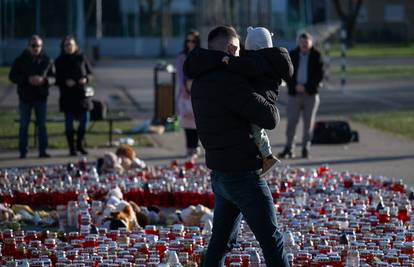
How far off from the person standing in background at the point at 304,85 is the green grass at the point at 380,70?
26.6 m

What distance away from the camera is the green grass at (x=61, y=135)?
71.2ft

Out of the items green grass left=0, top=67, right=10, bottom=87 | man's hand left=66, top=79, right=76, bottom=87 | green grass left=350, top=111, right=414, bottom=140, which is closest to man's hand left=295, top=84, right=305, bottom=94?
man's hand left=66, top=79, right=76, bottom=87

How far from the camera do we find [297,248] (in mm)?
10758

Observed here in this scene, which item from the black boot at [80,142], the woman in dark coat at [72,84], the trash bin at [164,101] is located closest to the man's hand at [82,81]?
the woman in dark coat at [72,84]

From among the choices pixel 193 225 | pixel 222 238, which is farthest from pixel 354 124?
pixel 222 238

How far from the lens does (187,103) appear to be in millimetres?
18438

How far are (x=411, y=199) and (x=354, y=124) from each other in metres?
11.7

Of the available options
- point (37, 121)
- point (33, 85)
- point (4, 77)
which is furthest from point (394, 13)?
point (33, 85)

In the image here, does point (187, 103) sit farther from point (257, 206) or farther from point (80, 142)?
point (257, 206)

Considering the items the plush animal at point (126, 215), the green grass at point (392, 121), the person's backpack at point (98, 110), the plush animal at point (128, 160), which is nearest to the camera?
the plush animal at point (126, 215)

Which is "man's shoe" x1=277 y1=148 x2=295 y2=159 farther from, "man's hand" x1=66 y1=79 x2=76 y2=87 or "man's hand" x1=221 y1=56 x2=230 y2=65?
"man's hand" x1=221 y1=56 x2=230 y2=65

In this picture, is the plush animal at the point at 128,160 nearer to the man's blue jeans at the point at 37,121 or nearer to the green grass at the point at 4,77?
the man's blue jeans at the point at 37,121

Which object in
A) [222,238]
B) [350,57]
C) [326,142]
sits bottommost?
[350,57]

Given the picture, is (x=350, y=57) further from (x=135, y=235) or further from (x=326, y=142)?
(x=135, y=235)
